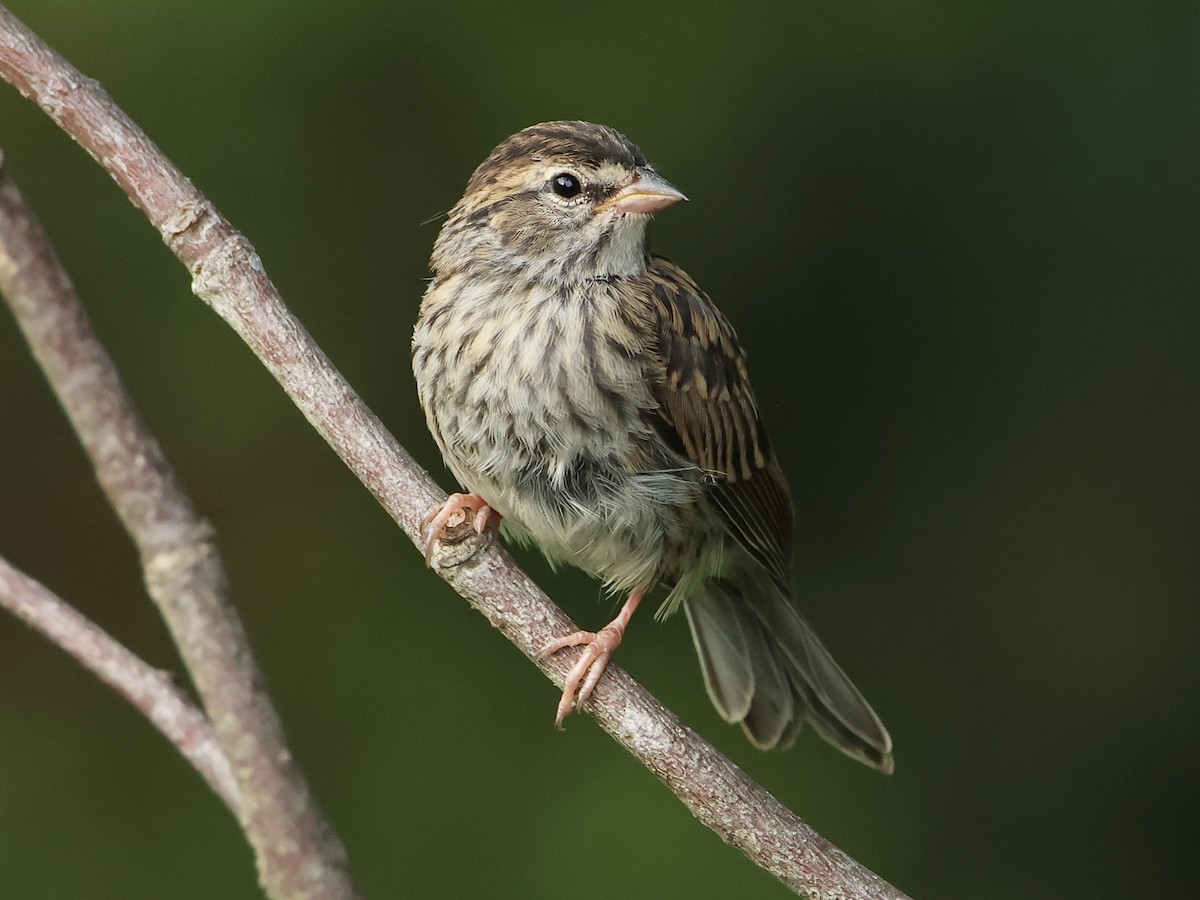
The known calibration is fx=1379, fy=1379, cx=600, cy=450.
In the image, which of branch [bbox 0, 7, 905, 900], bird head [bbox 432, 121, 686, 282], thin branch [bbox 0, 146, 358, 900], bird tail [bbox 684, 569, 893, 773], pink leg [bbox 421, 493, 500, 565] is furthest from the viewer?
bird tail [bbox 684, 569, 893, 773]

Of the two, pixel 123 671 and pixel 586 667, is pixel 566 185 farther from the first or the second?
pixel 123 671

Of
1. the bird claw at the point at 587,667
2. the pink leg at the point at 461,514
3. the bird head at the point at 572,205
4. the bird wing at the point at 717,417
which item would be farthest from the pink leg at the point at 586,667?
the bird head at the point at 572,205

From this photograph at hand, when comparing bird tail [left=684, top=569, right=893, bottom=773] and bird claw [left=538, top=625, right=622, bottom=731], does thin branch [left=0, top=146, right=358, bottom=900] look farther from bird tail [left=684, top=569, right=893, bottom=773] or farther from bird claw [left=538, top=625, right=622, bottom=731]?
bird tail [left=684, top=569, right=893, bottom=773]

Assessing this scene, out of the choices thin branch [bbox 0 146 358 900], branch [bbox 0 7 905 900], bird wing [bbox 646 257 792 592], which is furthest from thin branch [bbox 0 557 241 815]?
bird wing [bbox 646 257 792 592]

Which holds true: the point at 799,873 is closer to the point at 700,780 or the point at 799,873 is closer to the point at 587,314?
the point at 700,780

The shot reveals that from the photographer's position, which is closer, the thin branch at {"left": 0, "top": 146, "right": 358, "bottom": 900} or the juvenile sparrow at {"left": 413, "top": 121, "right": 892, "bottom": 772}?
the thin branch at {"left": 0, "top": 146, "right": 358, "bottom": 900}

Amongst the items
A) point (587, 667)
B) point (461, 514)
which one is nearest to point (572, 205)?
point (461, 514)

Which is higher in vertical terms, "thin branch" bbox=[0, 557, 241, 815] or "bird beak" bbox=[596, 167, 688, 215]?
"bird beak" bbox=[596, 167, 688, 215]

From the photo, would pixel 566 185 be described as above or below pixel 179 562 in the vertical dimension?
above
